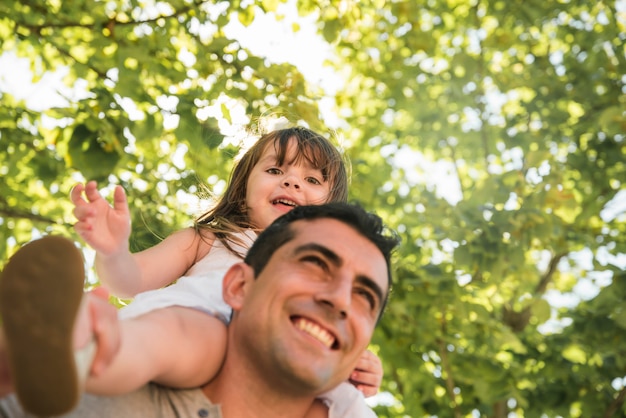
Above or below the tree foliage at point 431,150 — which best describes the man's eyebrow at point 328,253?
below

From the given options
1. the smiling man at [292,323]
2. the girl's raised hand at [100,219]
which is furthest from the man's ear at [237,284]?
the girl's raised hand at [100,219]

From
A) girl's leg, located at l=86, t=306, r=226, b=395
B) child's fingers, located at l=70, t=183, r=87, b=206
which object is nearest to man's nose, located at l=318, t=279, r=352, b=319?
girl's leg, located at l=86, t=306, r=226, b=395

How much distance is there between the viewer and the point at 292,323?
1684 millimetres

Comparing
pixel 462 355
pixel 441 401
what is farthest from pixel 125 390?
pixel 441 401

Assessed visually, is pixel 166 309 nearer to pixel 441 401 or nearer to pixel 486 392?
pixel 486 392

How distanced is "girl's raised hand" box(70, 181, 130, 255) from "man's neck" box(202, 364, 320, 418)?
1.59 ft

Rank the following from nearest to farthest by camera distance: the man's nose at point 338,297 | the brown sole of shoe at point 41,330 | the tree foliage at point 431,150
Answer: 1. the brown sole of shoe at point 41,330
2. the man's nose at point 338,297
3. the tree foliage at point 431,150

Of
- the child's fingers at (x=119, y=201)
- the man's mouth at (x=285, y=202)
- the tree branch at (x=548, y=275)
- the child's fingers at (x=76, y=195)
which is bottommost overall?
the child's fingers at (x=76, y=195)

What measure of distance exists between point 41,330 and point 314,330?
0.65 meters

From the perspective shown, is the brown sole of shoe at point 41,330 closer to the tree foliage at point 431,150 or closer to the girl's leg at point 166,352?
the girl's leg at point 166,352

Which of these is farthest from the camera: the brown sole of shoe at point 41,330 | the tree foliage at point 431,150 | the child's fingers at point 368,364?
the tree foliage at point 431,150

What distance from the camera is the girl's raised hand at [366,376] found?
2168 millimetres

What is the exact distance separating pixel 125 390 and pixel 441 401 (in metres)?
4.86

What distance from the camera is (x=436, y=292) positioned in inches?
193
